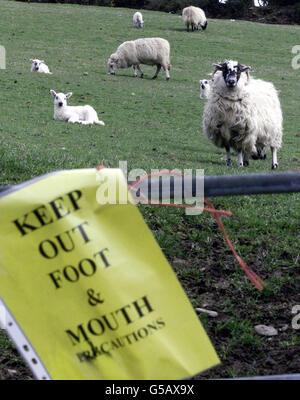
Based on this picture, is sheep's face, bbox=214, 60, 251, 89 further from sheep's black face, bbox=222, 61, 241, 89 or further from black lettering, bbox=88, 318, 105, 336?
black lettering, bbox=88, 318, 105, 336

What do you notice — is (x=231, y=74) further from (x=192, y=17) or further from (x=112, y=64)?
(x=192, y=17)

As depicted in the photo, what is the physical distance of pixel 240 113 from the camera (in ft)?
38.8

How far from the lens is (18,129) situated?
47.8 ft

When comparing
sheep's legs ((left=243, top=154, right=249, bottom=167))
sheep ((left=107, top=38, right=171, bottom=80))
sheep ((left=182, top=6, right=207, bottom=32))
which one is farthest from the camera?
sheep ((left=182, top=6, right=207, bottom=32))

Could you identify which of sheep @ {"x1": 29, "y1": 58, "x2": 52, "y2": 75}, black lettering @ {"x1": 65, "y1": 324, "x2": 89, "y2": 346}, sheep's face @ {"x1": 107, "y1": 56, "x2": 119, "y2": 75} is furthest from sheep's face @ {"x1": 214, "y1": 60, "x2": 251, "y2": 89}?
sheep's face @ {"x1": 107, "y1": 56, "x2": 119, "y2": 75}

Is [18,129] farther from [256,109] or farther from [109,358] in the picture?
[109,358]

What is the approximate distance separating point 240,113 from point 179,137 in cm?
409

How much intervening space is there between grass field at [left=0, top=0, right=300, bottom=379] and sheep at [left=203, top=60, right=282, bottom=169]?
0.41 metres

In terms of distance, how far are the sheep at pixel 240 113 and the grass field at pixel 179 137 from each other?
16.2 inches

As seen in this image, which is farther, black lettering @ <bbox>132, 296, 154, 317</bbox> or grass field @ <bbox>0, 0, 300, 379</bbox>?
grass field @ <bbox>0, 0, 300, 379</bbox>

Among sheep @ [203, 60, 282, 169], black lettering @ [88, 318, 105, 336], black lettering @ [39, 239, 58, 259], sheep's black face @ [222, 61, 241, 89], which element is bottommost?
sheep @ [203, 60, 282, 169]

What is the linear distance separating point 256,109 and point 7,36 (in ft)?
71.7

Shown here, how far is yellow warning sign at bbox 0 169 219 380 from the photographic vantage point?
193cm
